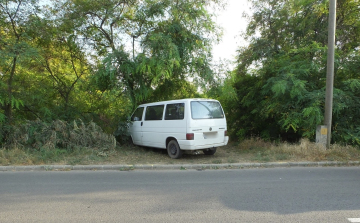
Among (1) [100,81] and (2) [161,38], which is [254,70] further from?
(1) [100,81]

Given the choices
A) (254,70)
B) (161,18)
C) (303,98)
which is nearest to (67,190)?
(161,18)

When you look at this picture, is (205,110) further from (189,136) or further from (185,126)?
(189,136)

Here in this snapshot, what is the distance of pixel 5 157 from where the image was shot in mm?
7594

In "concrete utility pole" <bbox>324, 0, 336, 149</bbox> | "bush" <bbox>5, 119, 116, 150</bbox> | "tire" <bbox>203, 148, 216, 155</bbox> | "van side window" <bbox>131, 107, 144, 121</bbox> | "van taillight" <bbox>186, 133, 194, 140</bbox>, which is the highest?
"concrete utility pole" <bbox>324, 0, 336, 149</bbox>

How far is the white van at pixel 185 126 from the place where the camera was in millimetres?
7746

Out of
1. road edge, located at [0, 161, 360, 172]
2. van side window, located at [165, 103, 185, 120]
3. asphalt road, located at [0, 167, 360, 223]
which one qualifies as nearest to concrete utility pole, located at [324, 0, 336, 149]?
road edge, located at [0, 161, 360, 172]

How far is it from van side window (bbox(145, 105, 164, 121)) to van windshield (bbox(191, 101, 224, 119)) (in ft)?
4.28

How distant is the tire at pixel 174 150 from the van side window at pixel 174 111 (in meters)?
0.80

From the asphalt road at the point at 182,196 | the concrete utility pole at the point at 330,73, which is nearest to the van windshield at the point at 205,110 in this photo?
the asphalt road at the point at 182,196

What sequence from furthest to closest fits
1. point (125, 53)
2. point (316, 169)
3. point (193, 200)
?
point (125, 53) → point (316, 169) → point (193, 200)

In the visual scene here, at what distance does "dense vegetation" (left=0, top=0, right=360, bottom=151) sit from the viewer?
9.32 metres

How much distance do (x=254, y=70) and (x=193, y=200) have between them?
919 centimetres

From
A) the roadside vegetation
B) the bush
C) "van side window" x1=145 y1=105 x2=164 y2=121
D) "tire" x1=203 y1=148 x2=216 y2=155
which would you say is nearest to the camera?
the roadside vegetation

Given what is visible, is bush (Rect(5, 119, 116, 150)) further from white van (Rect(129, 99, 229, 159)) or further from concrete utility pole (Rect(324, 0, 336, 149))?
concrete utility pole (Rect(324, 0, 336, 149))
